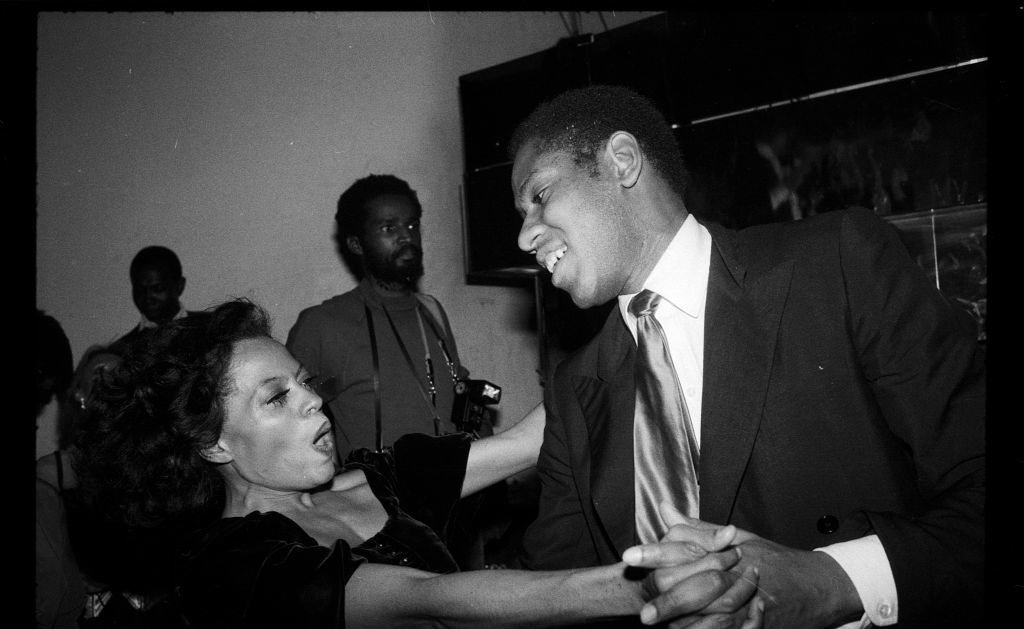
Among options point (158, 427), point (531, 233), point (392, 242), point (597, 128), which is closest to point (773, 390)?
point (531, 233)

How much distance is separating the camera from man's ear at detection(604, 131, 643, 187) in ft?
5.32

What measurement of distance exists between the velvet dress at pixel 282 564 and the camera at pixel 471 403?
119 cm

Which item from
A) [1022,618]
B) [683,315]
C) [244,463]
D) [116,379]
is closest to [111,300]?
[116,379]

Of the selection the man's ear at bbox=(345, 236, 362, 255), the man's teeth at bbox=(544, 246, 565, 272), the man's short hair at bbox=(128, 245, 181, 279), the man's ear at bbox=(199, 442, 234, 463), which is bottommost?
the man's ear at bbox=(199, 442, 234, 463)

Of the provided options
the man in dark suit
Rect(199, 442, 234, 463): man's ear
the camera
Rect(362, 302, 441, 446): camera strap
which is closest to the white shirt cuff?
the man in dark suit

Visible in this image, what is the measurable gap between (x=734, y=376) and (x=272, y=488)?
1355 millimetres

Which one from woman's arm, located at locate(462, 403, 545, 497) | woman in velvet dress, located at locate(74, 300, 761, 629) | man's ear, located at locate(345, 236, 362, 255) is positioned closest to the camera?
woman in velvet dress, located at locate(74, 300, 761, 629)

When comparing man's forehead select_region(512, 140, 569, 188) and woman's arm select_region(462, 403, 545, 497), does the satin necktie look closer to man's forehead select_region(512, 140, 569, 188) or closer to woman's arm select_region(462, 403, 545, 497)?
man's forehead select_region(512, 140, 569, 188)

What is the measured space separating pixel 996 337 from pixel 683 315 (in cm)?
70

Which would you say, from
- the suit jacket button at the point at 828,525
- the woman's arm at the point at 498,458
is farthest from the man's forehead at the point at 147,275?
the suit jacket button at the point at 828,525

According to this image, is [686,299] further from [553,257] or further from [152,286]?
[152,286]

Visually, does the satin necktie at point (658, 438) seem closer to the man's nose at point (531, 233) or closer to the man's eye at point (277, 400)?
the man's nose at point (531, 233)

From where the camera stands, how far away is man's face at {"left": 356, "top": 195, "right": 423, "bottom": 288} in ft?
13.2

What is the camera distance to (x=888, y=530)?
160 centimetres
